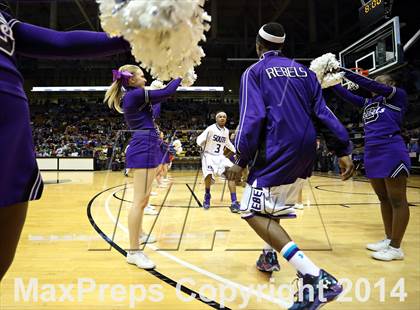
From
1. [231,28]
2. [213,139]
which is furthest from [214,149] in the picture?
[231,28]

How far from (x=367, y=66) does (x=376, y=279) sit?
129 inches

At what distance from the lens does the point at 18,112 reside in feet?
3.45

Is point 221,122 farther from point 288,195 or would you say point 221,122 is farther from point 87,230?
point 288,195

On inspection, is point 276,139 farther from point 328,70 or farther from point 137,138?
point 137,138

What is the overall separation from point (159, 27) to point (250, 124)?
0.93m

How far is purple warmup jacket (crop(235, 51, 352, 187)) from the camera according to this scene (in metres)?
1.87

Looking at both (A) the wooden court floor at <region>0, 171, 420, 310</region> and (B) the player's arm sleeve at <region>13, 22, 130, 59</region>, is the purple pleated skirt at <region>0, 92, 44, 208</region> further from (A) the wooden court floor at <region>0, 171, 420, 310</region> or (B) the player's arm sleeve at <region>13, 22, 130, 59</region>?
(A) the wooden court floor at <region>0, 171, 420, 310</region>

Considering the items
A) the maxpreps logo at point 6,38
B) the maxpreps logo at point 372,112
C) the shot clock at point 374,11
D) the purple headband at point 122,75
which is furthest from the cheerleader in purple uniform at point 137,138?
Answer: the shot clock at point 374,11

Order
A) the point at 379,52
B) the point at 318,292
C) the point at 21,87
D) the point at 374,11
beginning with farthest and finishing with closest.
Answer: the point at 374,11
the point at 379,52
the point at 318,292
the point at 21,87

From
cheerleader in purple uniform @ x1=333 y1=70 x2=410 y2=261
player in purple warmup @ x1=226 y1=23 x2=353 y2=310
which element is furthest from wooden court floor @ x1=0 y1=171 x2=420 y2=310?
player in purple warmup @ x1=226 y1=23 x2=353 y2=310

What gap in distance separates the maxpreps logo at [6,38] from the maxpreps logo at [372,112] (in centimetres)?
278

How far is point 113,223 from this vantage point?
4367 millimetres

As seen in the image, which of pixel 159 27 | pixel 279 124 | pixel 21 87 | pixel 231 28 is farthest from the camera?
pixel 231 28

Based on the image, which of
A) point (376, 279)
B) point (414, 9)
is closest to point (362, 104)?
point (376, 279)
